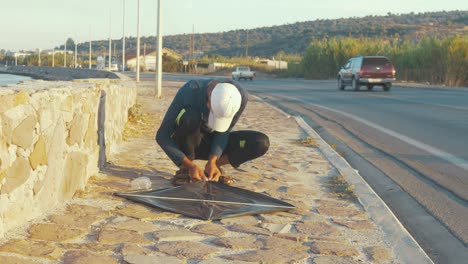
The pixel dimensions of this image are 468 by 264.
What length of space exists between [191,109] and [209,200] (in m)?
0.86

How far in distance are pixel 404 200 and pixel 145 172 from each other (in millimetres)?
2803

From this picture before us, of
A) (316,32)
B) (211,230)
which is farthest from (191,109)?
(316,32)

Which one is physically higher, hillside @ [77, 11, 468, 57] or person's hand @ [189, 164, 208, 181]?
hillside @ [77, 11, 468, 57]

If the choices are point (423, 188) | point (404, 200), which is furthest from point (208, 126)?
point (423, 188)

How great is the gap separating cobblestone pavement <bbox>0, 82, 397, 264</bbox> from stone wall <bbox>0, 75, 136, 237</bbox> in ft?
0.48

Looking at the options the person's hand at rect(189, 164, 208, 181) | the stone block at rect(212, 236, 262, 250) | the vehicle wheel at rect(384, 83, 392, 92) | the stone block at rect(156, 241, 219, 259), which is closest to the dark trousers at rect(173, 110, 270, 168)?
the person's hand at rect(189, 164, 208, 181)

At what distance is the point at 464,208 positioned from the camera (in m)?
6.82

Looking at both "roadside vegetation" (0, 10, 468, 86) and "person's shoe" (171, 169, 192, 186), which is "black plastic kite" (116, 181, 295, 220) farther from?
"roadside vegetation" (0, 10, 468, 86)

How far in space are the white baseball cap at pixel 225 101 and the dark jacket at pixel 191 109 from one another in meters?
0.15

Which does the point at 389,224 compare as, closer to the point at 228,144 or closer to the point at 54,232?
the point at 228,144

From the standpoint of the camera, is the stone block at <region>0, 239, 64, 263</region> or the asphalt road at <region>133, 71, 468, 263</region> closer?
the stone block at <region>0, 239, 64, 263</region>

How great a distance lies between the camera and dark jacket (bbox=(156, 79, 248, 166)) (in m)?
6.61

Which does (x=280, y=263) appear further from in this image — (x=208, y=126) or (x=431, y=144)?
(x=431, y=144)

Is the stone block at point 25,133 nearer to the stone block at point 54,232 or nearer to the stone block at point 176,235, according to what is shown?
the stone block at point 54,232
